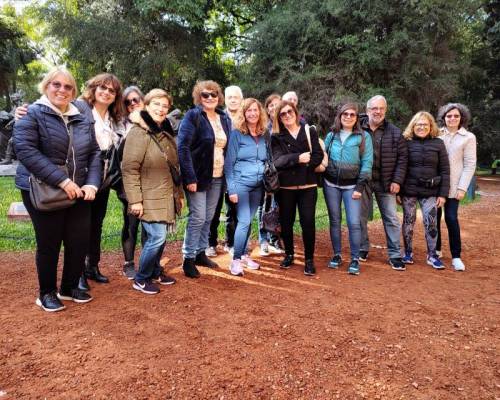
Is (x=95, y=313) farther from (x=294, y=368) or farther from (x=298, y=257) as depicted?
(x=298, y=257)

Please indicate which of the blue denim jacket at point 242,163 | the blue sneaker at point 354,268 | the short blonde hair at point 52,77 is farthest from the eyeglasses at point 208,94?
the blue sneaker at point 354,268

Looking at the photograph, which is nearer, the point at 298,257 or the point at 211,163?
the point at 211,163

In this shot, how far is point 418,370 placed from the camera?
9.12ft

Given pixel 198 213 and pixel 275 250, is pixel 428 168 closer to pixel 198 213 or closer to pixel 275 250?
pixel 275 250

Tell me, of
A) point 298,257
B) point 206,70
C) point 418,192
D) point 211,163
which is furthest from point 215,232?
point 206,70

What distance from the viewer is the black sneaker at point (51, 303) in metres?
3.58

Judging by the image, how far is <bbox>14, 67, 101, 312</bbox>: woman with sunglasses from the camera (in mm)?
3223

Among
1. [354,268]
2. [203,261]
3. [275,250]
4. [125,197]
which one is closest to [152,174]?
[125,197]

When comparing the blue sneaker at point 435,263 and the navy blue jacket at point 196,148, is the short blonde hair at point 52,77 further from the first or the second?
the blue sneaker at point 435,263

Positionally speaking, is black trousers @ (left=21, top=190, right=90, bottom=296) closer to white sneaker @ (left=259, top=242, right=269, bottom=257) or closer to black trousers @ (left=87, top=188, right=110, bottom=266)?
black trousers @ (left=87, top=188, right=110, bottom=266)

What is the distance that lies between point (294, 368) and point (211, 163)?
7.50 feet

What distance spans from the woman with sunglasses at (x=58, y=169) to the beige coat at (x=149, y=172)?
0.28 metres

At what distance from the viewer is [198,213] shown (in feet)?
14.6

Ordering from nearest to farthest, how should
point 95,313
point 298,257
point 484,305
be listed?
point 95,313 → point 484,305 → point 298,257
